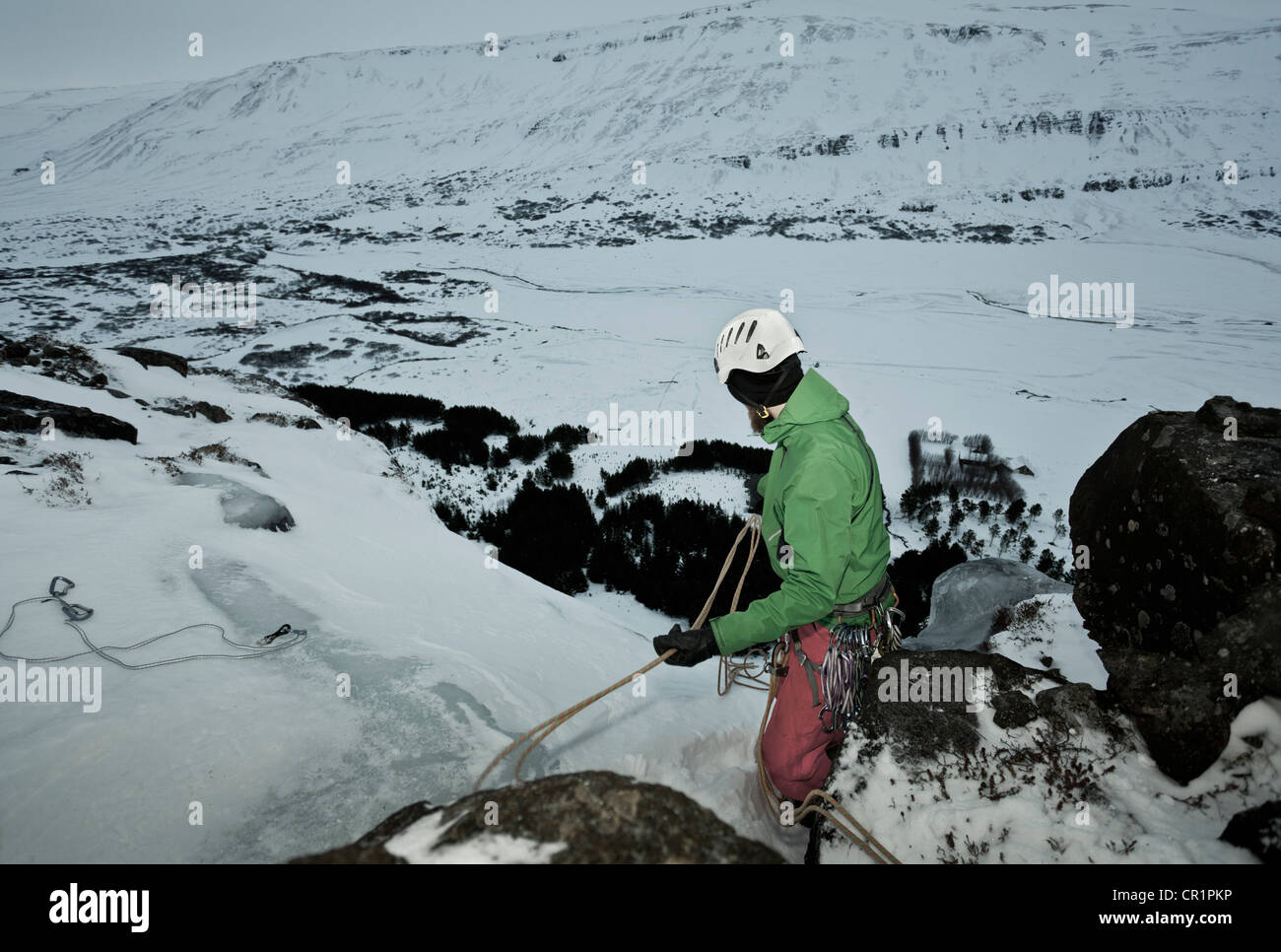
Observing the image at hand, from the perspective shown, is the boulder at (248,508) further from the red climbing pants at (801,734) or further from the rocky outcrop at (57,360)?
the rocky outcrop at (57,360)

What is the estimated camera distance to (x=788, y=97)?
216 feet

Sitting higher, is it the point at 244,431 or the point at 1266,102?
the point at 1266,102

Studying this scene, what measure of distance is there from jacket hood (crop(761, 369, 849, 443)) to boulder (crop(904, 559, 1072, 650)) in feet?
11.0

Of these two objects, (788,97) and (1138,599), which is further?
(788,97)

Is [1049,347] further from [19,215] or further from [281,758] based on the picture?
[19,215]

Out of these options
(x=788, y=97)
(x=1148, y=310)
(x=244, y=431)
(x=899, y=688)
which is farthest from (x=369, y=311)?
(x=788, y=97)

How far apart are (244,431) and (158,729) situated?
7.60 m

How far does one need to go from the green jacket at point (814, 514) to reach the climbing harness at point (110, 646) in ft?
8.03

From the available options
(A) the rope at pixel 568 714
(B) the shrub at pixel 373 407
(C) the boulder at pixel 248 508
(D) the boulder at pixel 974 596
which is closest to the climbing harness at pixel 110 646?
(C) the boulder at pixel 248 508

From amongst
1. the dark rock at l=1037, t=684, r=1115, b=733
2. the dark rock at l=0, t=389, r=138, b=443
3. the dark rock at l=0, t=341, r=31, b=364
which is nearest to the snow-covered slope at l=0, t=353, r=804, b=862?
the dark rock at l=0, t=389, r=138, b=443

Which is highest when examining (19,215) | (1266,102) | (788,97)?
(788,97)

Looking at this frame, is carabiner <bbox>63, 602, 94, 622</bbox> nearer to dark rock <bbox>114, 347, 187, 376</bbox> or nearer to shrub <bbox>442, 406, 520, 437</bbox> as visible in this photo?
shrub <bbox>442, 406, 520, 437</bbox>

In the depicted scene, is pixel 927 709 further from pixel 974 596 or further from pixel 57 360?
pixel 57 360

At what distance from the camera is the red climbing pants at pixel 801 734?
2766mm
